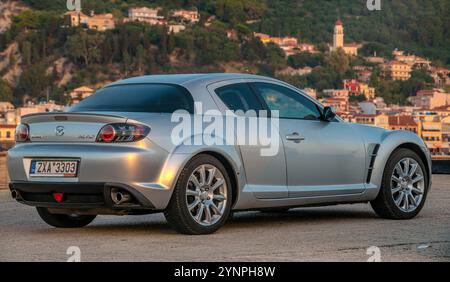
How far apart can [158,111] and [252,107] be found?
0.92m

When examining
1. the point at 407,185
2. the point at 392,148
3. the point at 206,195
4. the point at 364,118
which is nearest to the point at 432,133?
the point at 364,118

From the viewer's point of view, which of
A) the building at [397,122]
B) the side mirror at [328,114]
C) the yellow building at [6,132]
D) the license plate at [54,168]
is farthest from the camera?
the yellow building at [6,132]

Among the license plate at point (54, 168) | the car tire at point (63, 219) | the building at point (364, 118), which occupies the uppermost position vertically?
the license plate at point (54, 168)

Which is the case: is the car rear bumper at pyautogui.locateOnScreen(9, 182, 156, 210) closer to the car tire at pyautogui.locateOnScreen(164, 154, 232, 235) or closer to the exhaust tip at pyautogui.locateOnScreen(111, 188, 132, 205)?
the exhaust tip at pyautogui.locateOnScreen(111, 188, 132, 205)

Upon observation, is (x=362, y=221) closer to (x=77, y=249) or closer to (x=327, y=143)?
(x=327, y=143)

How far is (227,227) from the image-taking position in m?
8.51

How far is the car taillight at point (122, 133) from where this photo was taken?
24.6 ft

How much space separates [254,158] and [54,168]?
1.53m

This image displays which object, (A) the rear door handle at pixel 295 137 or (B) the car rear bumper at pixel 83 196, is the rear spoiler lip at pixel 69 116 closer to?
(B) the car rear bumper at pixel 83 196

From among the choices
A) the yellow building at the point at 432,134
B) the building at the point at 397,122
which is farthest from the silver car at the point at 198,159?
the yellow building at the point at 432,134

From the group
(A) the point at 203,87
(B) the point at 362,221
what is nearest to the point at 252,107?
(A) the point at 203,87

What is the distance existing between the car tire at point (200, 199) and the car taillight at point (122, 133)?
0.41 m

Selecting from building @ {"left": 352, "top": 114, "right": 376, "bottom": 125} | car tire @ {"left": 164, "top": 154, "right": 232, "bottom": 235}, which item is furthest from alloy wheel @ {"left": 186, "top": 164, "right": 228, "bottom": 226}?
building @ {"left": 352, "top": 114, "right": 376, "bottom": 125}

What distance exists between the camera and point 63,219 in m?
8.58
